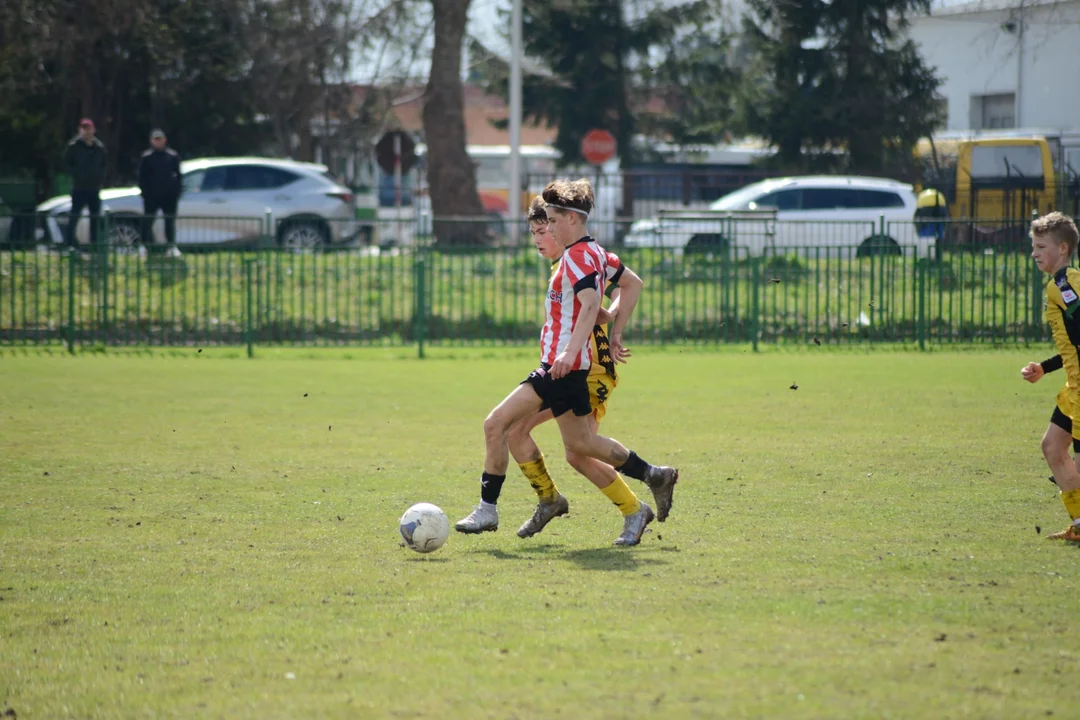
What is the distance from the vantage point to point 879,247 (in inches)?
795

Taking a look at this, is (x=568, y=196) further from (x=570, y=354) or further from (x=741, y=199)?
(x=741, y=199)

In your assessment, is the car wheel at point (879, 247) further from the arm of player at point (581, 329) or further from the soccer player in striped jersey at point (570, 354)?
the arm of player at point (581, 329)

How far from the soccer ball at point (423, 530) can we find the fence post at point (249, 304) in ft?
43.3

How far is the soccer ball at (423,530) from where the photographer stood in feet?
21.5

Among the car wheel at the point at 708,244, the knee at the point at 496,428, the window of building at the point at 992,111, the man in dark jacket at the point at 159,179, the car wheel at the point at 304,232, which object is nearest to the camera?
the knee at the point at 496,428

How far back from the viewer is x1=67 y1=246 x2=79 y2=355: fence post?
19.2 meters

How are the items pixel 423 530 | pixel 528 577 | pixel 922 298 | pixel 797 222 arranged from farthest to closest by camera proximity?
pixel 797 222 → pixel 922 298 → pixel 423 530 → pixel 528 577

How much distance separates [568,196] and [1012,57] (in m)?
22.0

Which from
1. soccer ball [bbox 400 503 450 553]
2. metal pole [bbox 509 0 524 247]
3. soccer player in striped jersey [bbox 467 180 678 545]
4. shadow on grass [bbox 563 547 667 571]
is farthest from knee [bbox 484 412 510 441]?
metal pole [bbox 509 0 524 247]

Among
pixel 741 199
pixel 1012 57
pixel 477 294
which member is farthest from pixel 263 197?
pixel 1012 57

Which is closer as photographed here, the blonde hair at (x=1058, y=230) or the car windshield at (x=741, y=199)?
the blonde hair at (x=1058, y=230)

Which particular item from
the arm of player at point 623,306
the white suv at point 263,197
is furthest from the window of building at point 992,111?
the arm of player at point 623,306

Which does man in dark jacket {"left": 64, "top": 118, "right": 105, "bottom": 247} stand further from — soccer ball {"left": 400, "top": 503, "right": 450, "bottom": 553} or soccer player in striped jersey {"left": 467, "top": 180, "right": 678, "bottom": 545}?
soccer ball {"left": 400, "top": 503, "right": 450, "bottom": 553}

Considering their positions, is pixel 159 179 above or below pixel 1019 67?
below
